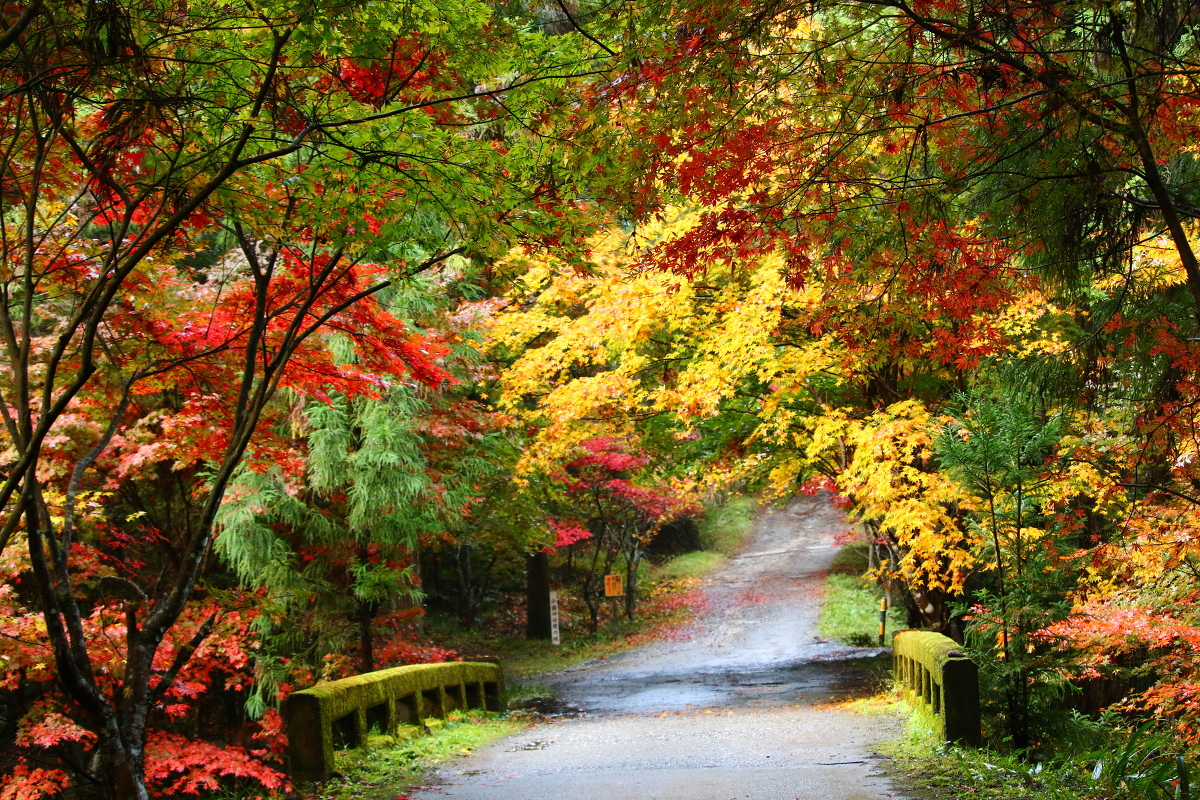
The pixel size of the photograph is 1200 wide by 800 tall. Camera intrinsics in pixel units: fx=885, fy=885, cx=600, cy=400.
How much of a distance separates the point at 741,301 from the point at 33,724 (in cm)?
778

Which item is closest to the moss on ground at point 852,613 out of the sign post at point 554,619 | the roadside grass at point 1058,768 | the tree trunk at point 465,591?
the sign post at point 554,619

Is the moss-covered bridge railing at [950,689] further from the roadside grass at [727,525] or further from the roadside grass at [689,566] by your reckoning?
the roadside grass at [727,525]

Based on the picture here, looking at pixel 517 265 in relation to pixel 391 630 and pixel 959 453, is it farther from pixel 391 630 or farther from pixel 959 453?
pixel 391 630

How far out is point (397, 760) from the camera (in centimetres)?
731

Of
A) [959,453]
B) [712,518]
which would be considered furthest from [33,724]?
[712,518]

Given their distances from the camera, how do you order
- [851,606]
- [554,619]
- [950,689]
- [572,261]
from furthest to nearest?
[851,606] → [554,619] → [950,689] → [572,261]

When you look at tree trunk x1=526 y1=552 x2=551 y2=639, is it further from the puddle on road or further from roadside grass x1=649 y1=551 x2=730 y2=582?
roadside grass x1=649 y1=551 x2=730 y2=582

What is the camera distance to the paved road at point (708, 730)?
5.99 m

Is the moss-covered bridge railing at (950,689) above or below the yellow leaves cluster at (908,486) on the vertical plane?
below

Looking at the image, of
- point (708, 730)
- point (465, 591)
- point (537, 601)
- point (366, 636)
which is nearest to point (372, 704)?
point (366, 636)

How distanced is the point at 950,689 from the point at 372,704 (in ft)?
15.4

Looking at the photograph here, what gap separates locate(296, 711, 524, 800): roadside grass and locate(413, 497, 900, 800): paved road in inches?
10.1

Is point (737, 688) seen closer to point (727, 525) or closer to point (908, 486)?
point (908, 486)

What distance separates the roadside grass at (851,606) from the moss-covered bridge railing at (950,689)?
987 centimetres
